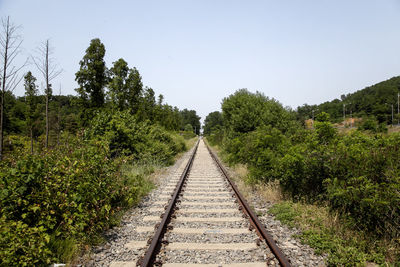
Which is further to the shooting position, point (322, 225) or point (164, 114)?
point (164, 114)

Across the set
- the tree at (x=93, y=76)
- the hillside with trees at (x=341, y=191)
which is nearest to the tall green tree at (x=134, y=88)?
the tree at (x=93, y=76)

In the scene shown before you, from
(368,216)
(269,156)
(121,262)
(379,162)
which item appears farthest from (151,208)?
(379,162)

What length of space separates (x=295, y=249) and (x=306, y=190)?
8.89 ft

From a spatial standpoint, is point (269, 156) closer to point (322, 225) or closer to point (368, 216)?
point (322, 225)

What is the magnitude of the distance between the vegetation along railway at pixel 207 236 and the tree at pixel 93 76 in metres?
22.6

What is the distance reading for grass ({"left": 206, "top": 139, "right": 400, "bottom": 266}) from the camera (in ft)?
11.5

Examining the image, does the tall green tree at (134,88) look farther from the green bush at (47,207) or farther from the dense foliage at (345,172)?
the green bush at (47,207)

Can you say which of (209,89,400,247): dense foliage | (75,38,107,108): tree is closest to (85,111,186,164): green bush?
(209,89,400,247): dense foliage

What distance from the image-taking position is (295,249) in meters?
4.01

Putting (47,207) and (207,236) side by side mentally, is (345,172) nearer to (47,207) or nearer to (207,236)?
(207,236)

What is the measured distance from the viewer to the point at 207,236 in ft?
14.8

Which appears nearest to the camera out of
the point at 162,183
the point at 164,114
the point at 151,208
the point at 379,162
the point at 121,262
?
the point at 121,262

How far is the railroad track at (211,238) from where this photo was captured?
3.60 m

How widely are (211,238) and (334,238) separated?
2.07 meters
